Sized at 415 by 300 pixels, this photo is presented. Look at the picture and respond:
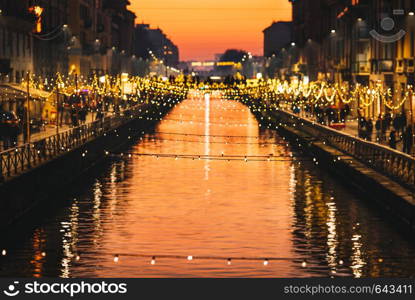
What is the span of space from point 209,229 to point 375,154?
15827 millimetres

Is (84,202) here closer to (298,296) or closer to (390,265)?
(390,265)

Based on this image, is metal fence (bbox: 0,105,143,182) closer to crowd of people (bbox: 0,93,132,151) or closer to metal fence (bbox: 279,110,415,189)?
crowd of people (bbox: 0,93,132,151)

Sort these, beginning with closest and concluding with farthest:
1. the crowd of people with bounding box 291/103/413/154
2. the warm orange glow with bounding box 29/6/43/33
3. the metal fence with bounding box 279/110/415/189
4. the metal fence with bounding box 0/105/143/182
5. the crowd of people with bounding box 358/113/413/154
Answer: the metal fence with bounding box 0/105/143/182, the metal fence with bounding box 279/110/415/189, the crowd of people with bounding box 358/113/413/154, the crowd of people with bounding box 291/103/413/154, the warm orange glow with bounding box 29/6/43/33

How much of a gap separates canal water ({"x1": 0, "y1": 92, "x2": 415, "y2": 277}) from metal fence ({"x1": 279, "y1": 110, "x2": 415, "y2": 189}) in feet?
5.61

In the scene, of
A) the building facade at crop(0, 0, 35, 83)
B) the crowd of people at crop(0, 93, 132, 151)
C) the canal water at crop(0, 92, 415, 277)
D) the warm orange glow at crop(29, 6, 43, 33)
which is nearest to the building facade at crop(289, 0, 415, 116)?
the canal water at crop(0, 92, 415, 277)

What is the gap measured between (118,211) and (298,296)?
23608 millimetres

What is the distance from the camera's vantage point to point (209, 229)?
1695 inches

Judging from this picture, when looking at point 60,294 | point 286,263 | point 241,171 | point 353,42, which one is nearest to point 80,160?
point 241,171

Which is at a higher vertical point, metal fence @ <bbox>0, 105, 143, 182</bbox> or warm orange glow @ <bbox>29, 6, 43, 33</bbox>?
warm orange glow @ <bbox>29, 6, 43, 33</bbox>

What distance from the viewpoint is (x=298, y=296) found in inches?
1000

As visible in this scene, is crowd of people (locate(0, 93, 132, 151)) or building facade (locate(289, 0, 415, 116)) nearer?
crowd of people (locate(0, 93, 132, 151))

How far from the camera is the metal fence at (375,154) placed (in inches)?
1863

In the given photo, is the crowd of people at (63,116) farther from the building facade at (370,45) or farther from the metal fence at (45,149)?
the building facade at (370,45)

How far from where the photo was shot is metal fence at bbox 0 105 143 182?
4681 centimetres
